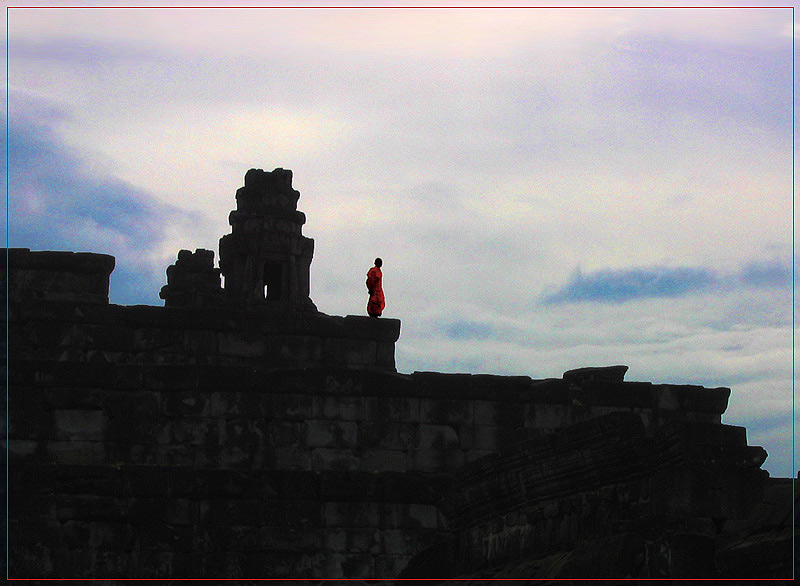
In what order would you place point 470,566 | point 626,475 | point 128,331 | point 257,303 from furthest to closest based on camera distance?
1. point 257,303
2. point 128,331
3. point 470,566
4. point 626,475

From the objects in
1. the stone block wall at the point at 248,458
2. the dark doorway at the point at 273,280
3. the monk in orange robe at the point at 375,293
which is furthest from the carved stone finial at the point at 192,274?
the stone block wall at the point at 248,458

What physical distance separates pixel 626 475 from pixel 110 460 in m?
11.8

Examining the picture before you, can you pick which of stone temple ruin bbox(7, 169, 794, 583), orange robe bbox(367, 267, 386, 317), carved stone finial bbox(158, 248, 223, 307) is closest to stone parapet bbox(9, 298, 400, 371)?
stone temple ruin bbox(7, 169, 794, 583)

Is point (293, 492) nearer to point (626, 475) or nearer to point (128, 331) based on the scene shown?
point (128, 331)

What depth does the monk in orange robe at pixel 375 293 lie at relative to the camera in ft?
90.3

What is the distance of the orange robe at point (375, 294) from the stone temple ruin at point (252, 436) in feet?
3.34

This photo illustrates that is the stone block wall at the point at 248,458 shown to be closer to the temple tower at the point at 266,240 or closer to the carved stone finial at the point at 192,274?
the temple tower at the point at 266,240

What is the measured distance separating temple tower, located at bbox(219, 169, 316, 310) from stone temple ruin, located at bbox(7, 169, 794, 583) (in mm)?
3130

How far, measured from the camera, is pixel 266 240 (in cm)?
3128

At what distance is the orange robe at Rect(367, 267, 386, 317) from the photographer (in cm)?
2753

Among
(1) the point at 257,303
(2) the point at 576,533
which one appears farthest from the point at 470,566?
(1) the point at 257,303

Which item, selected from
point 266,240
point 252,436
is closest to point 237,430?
point 252,436

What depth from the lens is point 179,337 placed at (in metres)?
25.7

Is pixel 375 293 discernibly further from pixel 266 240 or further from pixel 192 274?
pixel 192 274
